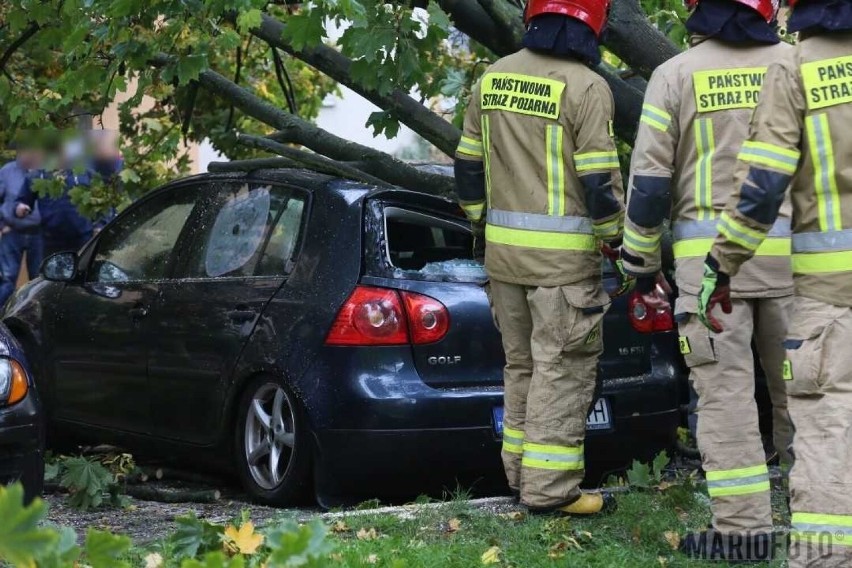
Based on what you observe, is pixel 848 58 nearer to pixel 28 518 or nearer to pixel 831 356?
pixel 831 356

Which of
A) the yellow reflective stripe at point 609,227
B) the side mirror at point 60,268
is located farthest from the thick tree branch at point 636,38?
the side mirror at point 60,268

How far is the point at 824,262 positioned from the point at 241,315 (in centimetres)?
302

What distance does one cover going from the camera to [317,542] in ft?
8.75

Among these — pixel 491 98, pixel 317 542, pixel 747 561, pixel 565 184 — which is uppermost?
pixel 491 98

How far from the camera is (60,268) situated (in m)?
7.34

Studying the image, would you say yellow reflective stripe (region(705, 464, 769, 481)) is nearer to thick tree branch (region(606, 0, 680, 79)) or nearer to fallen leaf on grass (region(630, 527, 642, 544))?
fallen leaf on grass (region(630, 527, 642, 544))

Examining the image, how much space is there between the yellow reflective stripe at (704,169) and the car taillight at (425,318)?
145 centimetres

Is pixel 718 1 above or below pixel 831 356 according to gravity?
above

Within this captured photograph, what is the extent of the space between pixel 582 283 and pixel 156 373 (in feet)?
7.84

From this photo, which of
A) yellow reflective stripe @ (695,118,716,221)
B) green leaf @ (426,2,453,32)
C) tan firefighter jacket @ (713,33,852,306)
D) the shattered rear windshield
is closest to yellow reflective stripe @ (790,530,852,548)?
A: tan firefighter jacket @ (713,33,852,306)

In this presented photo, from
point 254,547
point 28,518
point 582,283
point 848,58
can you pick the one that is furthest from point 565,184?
point 28,518

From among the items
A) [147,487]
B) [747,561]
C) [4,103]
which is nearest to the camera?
[747,561]

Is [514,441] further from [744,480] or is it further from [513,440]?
[744,480]

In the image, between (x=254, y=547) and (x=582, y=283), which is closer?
(x=254, y=547)
